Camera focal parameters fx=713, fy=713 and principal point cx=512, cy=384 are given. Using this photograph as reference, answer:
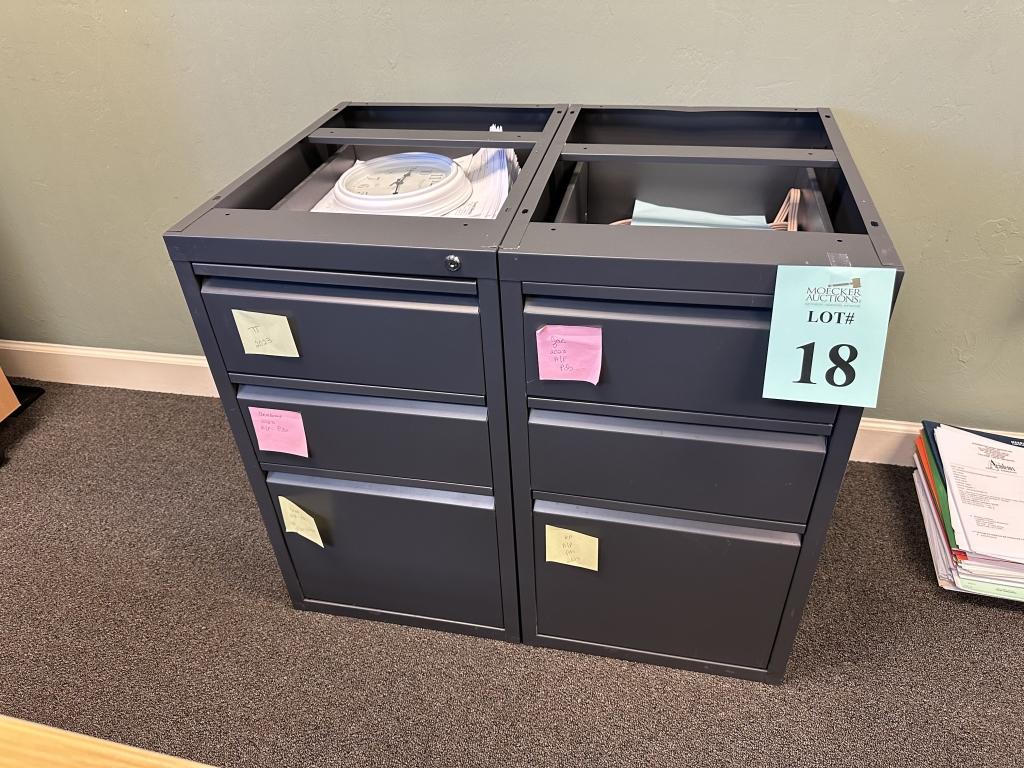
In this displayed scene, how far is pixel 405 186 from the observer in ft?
3.61

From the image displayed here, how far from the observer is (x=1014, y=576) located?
1.29 m

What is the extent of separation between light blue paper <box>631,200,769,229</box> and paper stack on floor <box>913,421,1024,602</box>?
705 millimetres

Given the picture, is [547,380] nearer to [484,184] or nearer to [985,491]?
[484,184]

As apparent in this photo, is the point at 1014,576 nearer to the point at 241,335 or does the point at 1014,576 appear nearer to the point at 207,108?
the point at 241,335

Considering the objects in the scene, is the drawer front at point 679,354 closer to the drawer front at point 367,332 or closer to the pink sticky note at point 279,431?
the drawer front at point 367,332

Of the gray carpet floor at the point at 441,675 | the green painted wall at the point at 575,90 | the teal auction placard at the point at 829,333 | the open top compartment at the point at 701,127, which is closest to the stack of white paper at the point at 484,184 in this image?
the open top compartment at the point at 701,127

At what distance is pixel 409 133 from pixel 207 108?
1.90 feet

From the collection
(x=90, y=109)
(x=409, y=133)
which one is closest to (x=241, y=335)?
(x=409, y=133)

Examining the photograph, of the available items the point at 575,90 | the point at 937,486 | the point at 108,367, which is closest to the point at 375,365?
the point at 575,90

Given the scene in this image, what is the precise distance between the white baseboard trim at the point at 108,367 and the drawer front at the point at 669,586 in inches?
48.1

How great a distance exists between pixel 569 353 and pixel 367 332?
0.28 metres

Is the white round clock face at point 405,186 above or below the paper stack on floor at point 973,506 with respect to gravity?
above

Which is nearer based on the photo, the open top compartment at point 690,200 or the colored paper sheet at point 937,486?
the open top compartment at point 690,200

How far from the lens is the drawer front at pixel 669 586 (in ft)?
3.49
